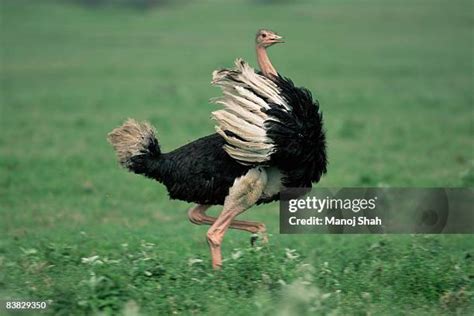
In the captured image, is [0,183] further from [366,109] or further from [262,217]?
[366,109]

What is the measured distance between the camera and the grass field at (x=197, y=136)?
295 inches

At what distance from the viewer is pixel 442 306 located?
291 inches

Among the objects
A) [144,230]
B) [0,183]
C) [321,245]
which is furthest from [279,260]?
[0,183]

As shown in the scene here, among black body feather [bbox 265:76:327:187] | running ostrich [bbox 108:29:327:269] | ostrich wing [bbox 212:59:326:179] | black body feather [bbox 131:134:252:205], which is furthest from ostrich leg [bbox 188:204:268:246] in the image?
ostrich wing [bbox 212:59:326:179]

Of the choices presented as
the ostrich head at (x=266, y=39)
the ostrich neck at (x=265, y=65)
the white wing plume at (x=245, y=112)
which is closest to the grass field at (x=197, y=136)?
the white wing plume at (x=245, y=112)

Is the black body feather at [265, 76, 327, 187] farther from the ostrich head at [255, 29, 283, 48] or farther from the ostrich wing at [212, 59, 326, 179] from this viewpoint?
the ostrich head at [255, 29, 283, 48]

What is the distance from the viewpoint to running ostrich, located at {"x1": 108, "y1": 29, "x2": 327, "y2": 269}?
310 inches

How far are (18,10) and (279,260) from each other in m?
26.6

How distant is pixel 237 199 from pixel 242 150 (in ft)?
1.43

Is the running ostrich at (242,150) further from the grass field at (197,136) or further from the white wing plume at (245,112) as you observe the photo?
the grass field at (197,136)

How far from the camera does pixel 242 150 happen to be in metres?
7.88

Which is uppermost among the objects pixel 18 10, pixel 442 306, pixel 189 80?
pixel 18 10

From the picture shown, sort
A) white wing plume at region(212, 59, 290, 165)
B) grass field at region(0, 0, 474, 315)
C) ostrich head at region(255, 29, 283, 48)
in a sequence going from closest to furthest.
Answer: grass field at region(0, 0, 474, 315) → white wing plume at region(212, 59, 290, 165) → ostrich head at region(255, 29, 283, 48)

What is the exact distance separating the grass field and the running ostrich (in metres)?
0.49
